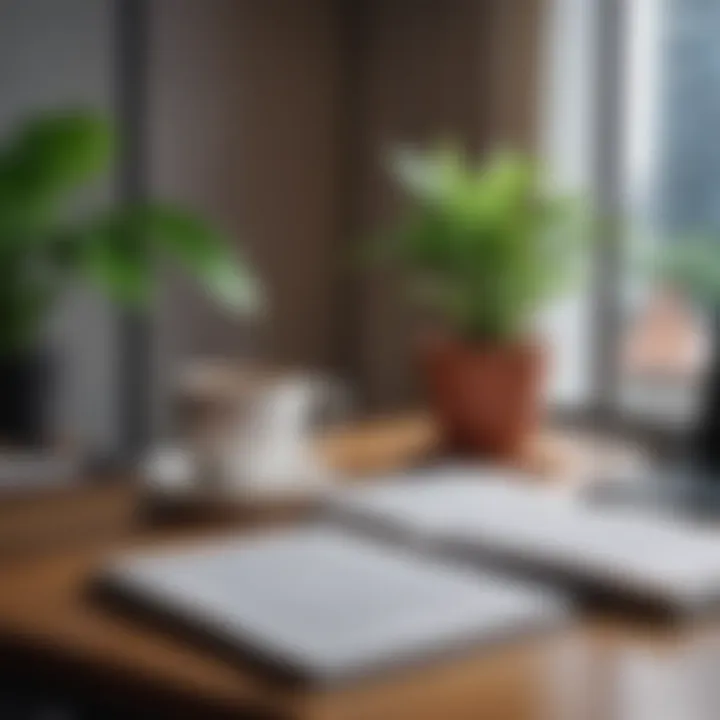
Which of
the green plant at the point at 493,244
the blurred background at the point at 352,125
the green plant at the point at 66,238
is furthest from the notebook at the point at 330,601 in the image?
the blurred background at the point at 352,125

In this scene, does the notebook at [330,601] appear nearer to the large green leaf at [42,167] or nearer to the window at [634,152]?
the large green leaf at [42,167]

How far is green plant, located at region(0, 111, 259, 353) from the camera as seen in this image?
4.77 ft

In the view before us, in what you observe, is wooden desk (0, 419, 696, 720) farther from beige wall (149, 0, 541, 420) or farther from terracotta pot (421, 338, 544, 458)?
beige wall (149, 0, 541, 420)

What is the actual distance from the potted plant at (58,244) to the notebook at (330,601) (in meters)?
0.32

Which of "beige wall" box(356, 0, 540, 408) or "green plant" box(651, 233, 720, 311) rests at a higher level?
"beige wall" box(356, 0, 540, 408)

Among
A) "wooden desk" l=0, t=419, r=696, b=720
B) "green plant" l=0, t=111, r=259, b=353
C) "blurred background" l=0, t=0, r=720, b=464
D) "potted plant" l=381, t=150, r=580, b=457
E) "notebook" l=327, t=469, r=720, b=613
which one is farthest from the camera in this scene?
"blurred background" l=0, t=0, r=720, b=464

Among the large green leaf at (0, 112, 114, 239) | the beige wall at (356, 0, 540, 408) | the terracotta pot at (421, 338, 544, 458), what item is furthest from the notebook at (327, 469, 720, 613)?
the beige wall at (356, 0, 540, 408)

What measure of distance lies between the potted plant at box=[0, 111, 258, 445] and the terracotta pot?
260mm

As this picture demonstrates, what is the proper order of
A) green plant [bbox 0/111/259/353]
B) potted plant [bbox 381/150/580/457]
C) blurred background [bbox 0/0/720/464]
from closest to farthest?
green plant [bbox 0/111/259/353] → potted plant [bbox 381/150/580/457] → blurred background [bbox 0/0/720/464]

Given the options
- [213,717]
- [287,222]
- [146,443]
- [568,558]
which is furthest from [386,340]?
[213,717]

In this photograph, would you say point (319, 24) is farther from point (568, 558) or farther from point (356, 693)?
point (356, 693)

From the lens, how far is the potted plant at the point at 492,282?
163 centimetres

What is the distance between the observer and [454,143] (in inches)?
83.1

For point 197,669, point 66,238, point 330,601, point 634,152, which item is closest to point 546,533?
point 330,601
